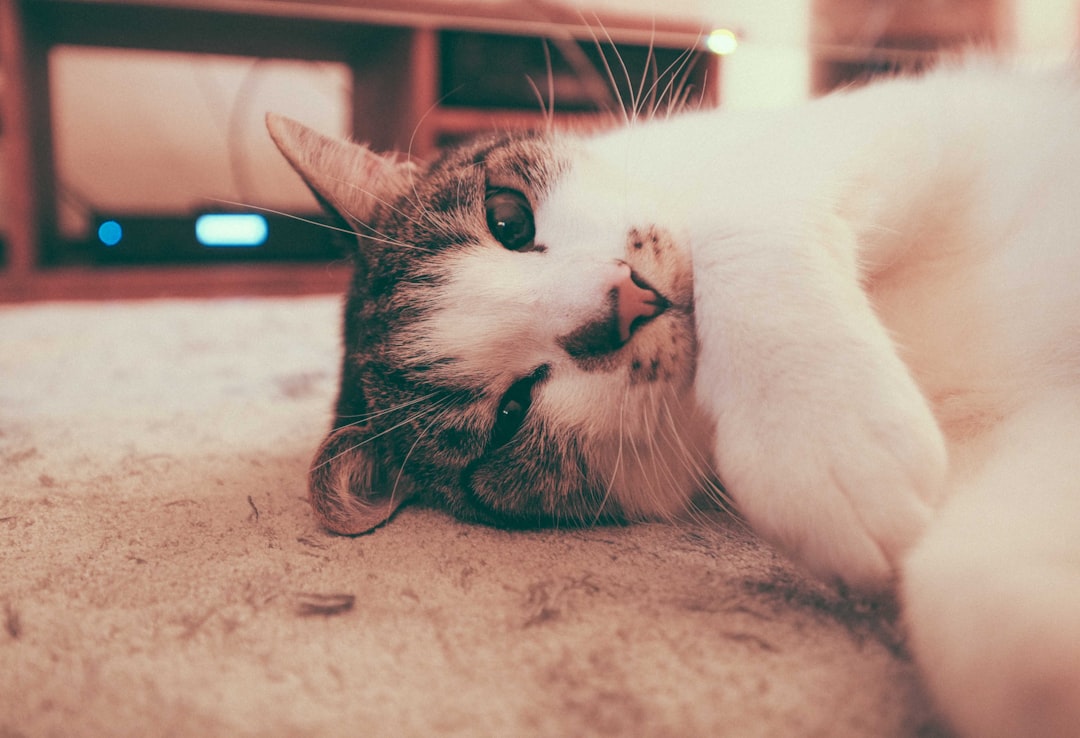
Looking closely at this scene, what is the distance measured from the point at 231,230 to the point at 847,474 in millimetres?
2455

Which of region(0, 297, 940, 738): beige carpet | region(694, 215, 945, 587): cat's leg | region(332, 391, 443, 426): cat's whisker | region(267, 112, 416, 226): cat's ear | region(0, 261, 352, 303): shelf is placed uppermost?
region(267, 112, 416, 226): cat's ear

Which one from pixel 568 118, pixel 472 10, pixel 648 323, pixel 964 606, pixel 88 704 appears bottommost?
pixel 88 704

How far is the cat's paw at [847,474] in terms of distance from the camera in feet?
1.73

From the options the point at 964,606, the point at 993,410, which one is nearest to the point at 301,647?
the point at 964,606

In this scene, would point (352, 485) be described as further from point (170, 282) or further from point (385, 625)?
point (170, 282)

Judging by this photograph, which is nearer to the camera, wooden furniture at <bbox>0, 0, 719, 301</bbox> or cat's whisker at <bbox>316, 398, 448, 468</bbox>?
cat's whisker at <bbox>316, 398, 448, 468</bbox>

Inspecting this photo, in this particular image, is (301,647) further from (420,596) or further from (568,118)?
(568,118)

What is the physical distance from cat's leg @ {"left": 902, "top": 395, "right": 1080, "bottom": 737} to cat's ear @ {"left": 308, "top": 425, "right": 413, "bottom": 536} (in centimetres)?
49

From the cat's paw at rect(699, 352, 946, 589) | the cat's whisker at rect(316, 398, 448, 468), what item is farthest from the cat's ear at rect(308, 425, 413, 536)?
the cat's paw at rect(699, 352, 946, 589)

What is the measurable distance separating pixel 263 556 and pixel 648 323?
1.34 feet

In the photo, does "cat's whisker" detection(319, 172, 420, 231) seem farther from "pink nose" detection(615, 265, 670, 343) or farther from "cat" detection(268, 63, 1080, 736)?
"pink nose" detection(615, 265, 670, 343)

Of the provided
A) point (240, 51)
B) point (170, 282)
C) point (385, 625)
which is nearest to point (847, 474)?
point (385, 625)

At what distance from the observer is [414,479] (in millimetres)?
847

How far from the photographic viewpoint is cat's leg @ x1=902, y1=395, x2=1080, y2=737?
0.40 metres
